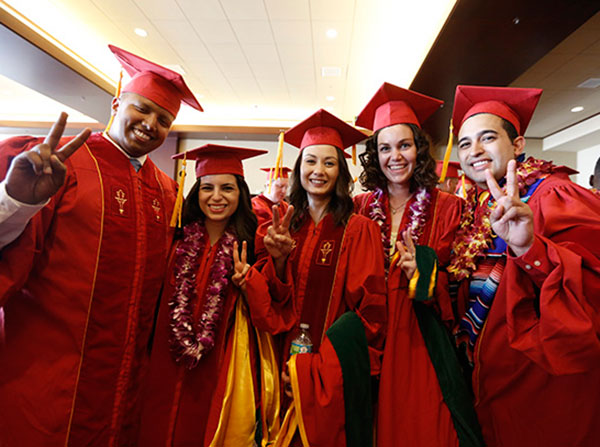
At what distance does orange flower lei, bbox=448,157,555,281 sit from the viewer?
5.21 ft

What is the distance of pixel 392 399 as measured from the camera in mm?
1533

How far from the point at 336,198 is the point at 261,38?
14.6 feet

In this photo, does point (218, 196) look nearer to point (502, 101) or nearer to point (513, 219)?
point (513, 219)

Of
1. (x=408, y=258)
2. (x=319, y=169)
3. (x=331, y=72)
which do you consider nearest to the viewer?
(x=408, y=258)

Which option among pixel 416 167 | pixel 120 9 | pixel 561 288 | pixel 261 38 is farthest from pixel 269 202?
pixel 120 9

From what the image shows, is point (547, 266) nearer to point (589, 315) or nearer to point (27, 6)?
point (589, 315)

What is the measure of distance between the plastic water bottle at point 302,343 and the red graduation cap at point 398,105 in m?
1.35

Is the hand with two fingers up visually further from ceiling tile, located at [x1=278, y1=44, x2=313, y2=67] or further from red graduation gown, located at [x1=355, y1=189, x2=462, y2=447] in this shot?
ceiling tile, located at [x1=278, y1=44, x2=313, y2=67]

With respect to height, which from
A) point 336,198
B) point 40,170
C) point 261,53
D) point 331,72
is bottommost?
point 336,198

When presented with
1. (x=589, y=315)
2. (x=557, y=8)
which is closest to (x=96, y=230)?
(x=589, y=315)

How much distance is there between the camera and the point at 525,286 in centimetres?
131

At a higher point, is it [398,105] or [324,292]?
[398,105]

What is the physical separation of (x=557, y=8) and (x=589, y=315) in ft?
12.2

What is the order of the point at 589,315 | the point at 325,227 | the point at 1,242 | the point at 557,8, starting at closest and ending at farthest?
the point at 589,315 < the point at 1,242 < the point at 325,227 < the point at 557,8
